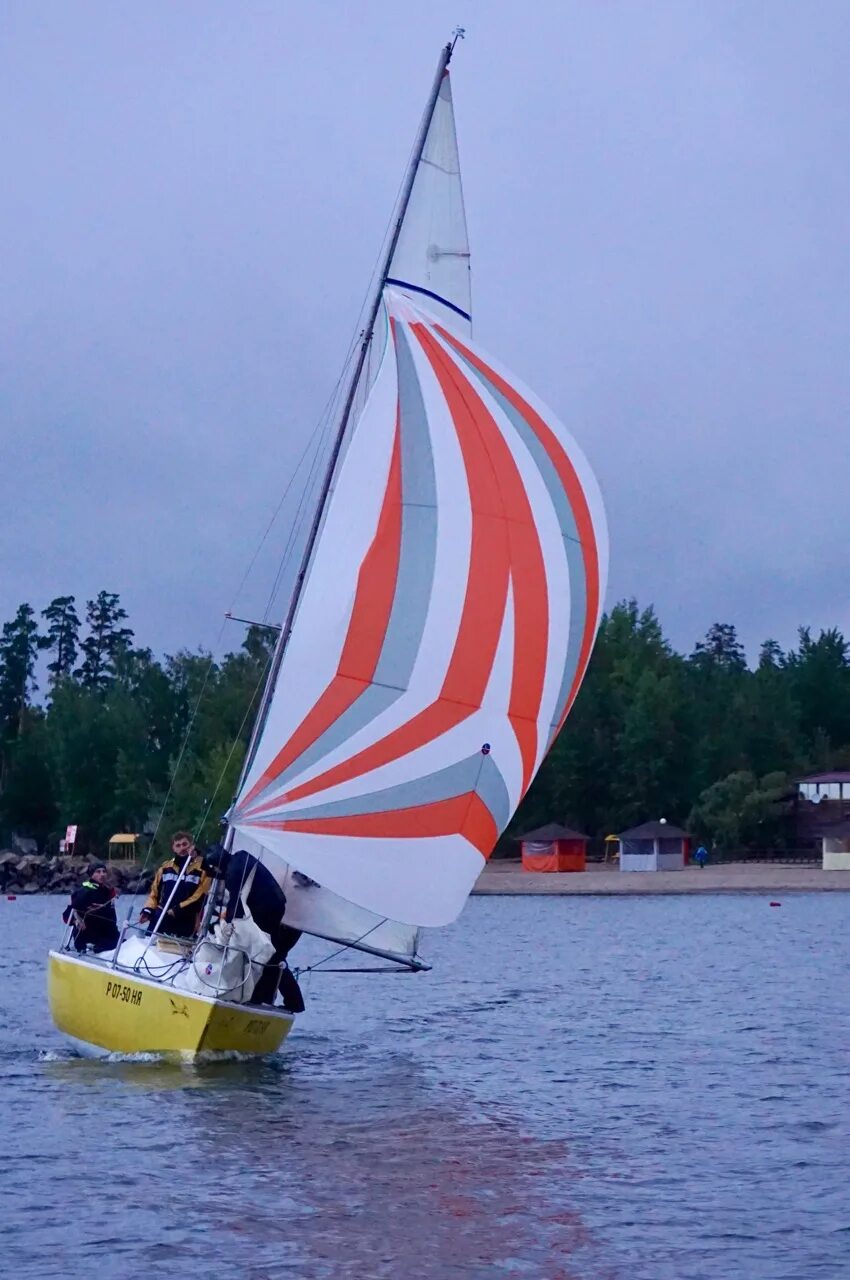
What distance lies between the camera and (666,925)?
5169 cm

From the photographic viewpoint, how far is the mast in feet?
58.3

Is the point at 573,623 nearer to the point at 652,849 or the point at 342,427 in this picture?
the point at 342,427

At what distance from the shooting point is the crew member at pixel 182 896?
733 inches

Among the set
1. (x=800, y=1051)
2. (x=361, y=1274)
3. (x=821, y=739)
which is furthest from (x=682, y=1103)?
(x=821, y=739)

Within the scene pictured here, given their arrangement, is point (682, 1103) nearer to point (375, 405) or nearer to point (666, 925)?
point (375, 405)

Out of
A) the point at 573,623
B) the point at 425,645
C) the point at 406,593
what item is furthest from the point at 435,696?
the point at 573,623

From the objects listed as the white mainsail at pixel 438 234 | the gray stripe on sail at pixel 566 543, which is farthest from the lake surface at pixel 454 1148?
the white mainsail at pixel 438 234

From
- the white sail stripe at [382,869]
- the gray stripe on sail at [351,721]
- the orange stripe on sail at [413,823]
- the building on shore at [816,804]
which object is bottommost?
the white sail stripe at [382,869]

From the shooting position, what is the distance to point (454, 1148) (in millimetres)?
15055

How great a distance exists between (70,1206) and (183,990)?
14.9 ft

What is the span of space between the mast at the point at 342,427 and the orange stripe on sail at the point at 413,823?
92 centimetres

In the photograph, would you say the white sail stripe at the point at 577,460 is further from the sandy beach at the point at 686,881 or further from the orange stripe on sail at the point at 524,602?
the sandy beach at the point at 686,881

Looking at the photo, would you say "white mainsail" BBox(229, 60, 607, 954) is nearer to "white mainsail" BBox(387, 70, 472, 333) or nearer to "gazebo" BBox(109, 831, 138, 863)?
"white mainsail" BBox(387, 70, 472, 333)

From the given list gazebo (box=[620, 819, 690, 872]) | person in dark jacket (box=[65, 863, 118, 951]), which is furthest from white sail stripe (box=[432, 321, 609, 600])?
gazebo (box=[620, 819, 690, 872])
